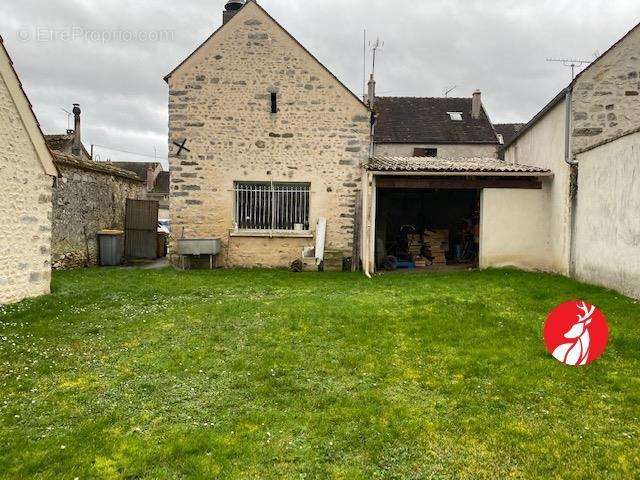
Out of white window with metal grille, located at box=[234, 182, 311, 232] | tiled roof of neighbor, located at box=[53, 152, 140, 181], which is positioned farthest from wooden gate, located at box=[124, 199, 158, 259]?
white window with metal grille, located at box=[234, 182, 311, 232]

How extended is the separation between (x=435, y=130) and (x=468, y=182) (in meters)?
14.8

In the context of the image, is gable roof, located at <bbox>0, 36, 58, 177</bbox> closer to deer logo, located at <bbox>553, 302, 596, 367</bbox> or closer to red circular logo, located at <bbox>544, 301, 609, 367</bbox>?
red circular logo, located at <bbox>544, 301, 609, 367</bbox>

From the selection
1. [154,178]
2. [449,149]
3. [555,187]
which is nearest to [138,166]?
[154,178]

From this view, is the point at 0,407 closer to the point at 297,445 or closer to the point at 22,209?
the point at 297,445

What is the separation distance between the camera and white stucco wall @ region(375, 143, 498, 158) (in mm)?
25594

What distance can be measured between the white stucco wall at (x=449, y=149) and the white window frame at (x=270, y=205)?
13.4m

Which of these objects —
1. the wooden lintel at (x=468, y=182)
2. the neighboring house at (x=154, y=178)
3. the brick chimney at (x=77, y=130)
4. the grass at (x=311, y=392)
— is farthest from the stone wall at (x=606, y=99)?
the neighboring house at (x=154, y=178)

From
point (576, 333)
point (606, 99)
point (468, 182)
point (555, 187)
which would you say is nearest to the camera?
point (576, 333)

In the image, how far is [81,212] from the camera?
13.8 m

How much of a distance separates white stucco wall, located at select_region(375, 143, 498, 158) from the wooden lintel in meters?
13.7

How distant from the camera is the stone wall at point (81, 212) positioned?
12.9m

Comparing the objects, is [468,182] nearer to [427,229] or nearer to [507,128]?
[427,229]

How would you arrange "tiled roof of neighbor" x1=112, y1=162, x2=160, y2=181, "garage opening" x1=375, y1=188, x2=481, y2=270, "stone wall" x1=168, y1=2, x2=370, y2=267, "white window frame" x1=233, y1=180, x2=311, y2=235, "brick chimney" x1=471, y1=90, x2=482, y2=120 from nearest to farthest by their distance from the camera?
"stone wall" x1=168, y1=2, x2=370, y2=267 < "white window frame" x1=233, y1=180, x2=311, y2=235 < "garage opening" x1=375, y1=188, x2=481, y2=270 < "brick chimney" x1=471, y1=90, x2=482, y2=120 < "tiled roof of neighbor" x1=112, y1=162, x2=160, y2=181

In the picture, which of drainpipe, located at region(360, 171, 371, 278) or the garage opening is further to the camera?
the garage opening
